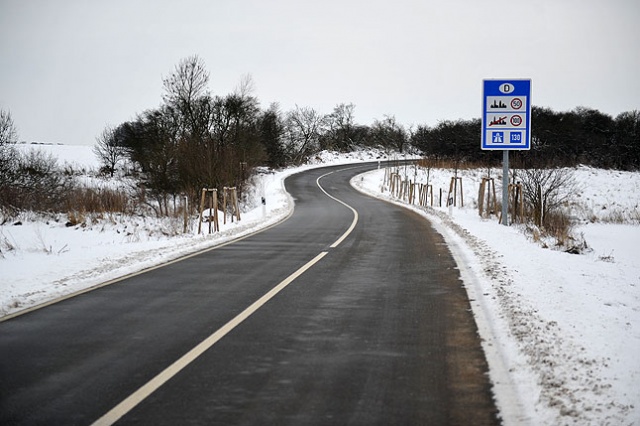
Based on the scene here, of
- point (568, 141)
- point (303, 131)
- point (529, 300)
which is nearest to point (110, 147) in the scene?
point (303, 131)

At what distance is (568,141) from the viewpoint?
5706cm

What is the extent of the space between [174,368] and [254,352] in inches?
32.6

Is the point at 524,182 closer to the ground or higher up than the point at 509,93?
closer to the ground

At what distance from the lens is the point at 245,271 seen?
34.9 ft

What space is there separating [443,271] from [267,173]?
2006 inches

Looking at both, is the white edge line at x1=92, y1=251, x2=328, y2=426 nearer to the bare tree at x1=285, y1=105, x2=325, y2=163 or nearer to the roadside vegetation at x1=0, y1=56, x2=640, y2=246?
the roadside vegetation at x1=0, y1=56, x2=640, y2=246

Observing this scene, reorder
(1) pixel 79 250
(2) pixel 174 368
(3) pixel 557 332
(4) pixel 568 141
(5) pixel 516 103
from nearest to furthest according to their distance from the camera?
(2) pixel 174 368 → (3) pixel 557 332 → (1) pixel 79 250 → (5) pixel 516 103 → (4) pixel 568 141

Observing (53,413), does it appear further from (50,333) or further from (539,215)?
(539,215)

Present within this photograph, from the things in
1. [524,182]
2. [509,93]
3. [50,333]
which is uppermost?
[509,93]

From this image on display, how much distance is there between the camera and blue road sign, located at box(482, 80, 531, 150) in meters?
19.7

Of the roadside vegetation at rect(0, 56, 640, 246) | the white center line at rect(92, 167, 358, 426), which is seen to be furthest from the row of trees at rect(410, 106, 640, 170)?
the white center line at rect(92, 167, 358, 426)

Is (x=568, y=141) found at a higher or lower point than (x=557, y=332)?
higher

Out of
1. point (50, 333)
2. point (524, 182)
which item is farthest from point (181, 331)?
point (524, 182)

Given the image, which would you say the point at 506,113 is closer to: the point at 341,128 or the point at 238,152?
the point at 238,152
